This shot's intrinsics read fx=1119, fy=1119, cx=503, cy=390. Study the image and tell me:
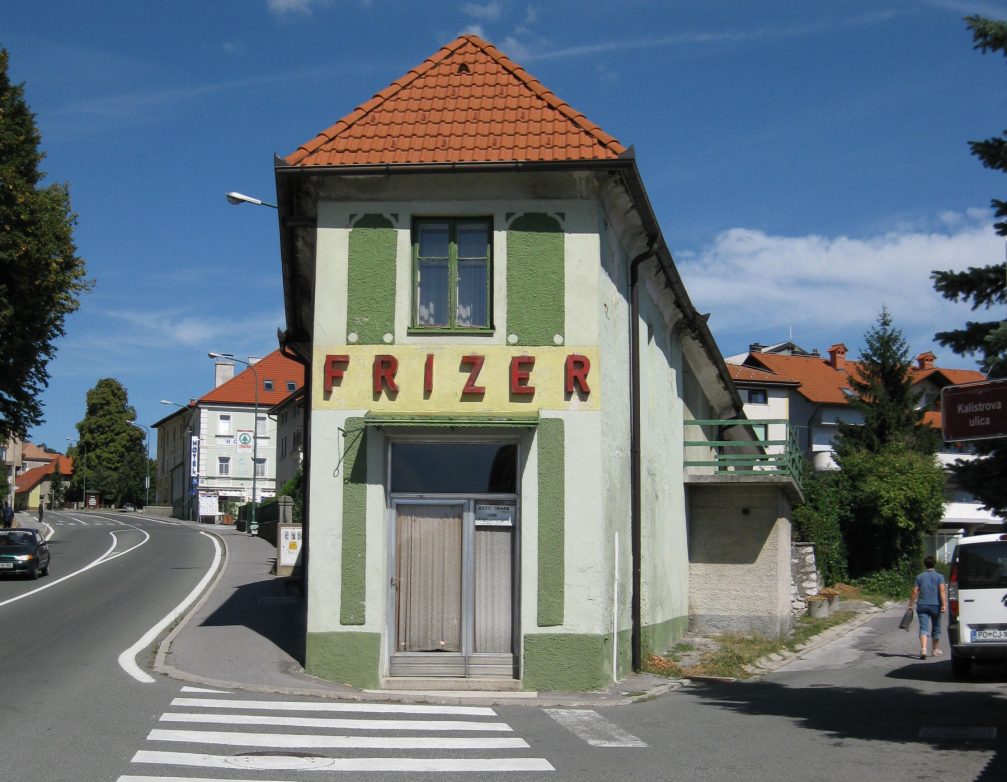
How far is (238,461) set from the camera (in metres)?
91.9

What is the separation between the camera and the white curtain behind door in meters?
13.9

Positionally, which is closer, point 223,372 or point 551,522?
point 551,522

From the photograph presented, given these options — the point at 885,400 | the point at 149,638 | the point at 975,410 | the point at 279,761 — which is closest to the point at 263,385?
the point at 885,400

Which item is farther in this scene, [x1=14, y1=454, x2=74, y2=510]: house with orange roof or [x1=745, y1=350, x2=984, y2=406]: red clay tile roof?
[x1=14, y1=454, x2=74, y2=510]: house with orange roof

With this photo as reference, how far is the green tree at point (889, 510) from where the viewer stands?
37625 mm

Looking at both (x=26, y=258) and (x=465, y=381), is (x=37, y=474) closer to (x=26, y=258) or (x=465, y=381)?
(x=26, y=258)

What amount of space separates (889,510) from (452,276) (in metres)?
27.2

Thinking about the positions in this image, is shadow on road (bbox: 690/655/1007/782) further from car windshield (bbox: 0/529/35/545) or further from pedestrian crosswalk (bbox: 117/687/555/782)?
car windshield (bbox: 0/529/35/545)

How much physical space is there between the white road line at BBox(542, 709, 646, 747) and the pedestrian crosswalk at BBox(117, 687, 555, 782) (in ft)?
2.20

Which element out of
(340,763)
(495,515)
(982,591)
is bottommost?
(340,763)

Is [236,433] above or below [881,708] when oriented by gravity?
above

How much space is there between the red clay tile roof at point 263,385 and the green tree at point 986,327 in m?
80.7

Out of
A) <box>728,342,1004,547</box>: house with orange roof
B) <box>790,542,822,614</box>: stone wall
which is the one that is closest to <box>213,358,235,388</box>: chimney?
<box>728,342,1004,547</box>: house with orange roof

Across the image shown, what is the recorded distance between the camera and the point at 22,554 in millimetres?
31062
